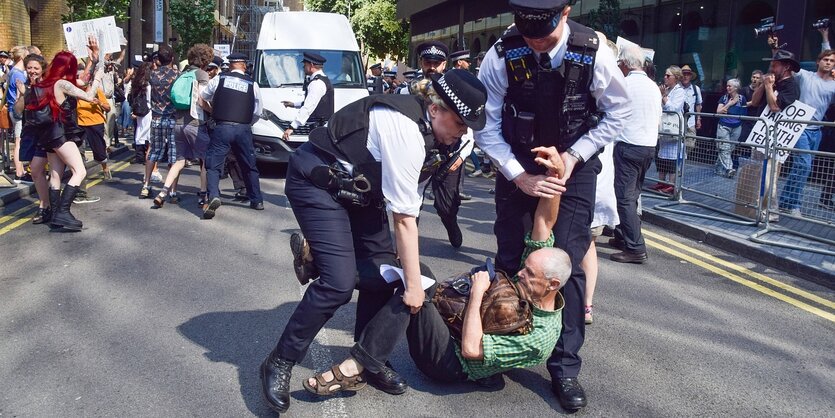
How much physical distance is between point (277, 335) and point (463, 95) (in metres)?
2.23

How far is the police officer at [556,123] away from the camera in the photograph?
3.63 metres

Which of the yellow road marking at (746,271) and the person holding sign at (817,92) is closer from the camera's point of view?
the yellow road marking at (746,271)

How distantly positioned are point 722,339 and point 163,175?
396 inches

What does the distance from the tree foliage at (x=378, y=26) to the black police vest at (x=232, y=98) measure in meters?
41.1

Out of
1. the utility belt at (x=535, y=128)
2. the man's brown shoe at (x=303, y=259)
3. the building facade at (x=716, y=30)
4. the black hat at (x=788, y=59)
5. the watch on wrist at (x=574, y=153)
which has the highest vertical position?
the building facade at (x=716, y=30)

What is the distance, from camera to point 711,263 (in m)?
7.46

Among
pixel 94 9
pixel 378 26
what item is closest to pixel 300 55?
pixel 94 9

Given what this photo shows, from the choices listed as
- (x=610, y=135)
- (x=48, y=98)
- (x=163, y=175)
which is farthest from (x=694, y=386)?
(x=163, y=175)

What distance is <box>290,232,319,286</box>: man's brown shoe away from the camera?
12.5ft

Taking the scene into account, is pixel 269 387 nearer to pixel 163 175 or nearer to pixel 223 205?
pixel 223 205

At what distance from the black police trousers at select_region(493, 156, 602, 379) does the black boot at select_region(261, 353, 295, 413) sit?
1339mm

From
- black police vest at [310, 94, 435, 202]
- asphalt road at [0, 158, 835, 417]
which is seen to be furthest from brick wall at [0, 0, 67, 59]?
black police vest at [310, 94, 435, 202]

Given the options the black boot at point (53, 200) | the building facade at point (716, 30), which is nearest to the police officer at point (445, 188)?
the black boot at point (53, 200)

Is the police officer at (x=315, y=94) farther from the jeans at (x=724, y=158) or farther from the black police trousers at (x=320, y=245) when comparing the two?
the black police trousers at (x=320, y=245)
